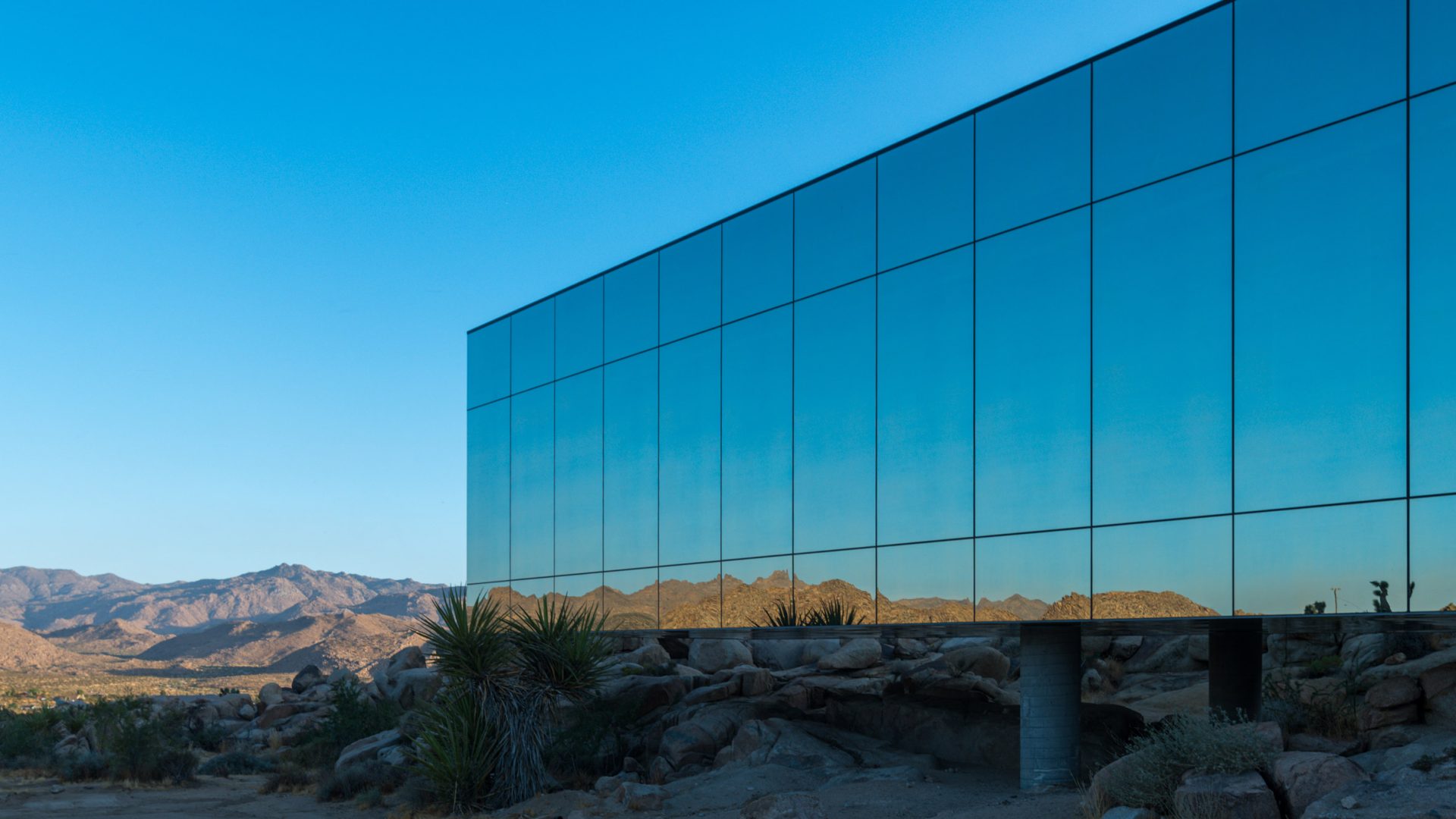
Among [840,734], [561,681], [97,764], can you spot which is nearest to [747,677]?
[840,734]

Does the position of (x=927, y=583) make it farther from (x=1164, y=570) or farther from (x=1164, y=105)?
(x=1164, y=105)

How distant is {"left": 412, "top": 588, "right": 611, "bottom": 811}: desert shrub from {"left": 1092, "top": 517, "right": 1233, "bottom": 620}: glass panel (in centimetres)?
1125

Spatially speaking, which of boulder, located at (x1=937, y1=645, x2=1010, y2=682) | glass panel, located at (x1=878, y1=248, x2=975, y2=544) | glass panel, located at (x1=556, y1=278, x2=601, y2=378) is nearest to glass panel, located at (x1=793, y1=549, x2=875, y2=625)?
glass panel, located at (x1=878, y1=248, x2=975, y2=544)

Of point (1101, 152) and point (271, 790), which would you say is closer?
point (1101, 152)

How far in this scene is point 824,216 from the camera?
2425 cm

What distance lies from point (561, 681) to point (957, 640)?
23243 millimetres

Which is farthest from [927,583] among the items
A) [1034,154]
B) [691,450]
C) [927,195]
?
[691,450]

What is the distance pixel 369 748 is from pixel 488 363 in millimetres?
10577

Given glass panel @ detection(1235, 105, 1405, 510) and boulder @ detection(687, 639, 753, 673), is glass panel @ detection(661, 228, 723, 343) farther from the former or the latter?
boulder @ detection(687, 639, 753, 673)

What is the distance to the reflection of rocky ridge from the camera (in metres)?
17.6

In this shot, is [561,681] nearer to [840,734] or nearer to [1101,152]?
[840,734]

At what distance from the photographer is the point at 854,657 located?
1357 inches

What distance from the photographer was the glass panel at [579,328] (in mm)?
30391

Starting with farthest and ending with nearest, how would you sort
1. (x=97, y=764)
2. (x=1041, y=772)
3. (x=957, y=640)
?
(x=957, y=640)
(x=97, y=764)
(x=1041, y=772)
